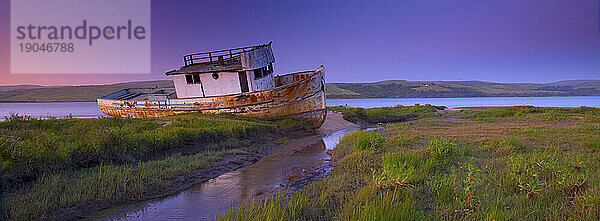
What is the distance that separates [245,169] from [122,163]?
10.3 ft

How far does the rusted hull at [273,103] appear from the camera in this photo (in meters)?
17.8

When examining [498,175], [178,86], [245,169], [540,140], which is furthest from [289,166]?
[178,86]

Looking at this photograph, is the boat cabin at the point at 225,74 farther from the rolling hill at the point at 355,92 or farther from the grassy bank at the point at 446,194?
the rolling hill at the point at 355,92

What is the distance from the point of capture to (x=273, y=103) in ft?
58.3

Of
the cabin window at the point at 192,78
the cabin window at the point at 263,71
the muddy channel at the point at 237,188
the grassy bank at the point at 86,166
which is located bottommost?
the muddy channel at the point at 237,188

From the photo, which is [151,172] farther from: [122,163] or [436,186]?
[436,186]

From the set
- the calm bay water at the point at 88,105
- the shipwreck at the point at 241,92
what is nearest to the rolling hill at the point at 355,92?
the calm bay water at the point at 88,105

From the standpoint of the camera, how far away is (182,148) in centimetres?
1026

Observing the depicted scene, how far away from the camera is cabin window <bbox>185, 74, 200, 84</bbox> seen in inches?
785

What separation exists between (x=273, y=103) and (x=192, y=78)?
618cm

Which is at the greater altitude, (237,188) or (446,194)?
(446,194)

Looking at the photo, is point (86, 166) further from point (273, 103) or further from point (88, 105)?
point (88, 105)

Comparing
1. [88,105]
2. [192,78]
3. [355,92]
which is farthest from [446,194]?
[355,92]

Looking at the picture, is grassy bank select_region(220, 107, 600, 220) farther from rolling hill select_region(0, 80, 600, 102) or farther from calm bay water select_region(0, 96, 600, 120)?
rolling hill select_region(0, 80, 600, 102)
